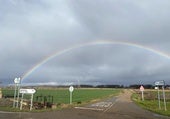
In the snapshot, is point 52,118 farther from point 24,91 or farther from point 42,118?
point 24,91

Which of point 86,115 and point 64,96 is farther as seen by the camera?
point 64,96

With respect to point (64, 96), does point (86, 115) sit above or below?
below

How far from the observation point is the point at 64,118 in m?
19.4

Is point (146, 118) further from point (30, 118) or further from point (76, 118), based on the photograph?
point (30, 118)

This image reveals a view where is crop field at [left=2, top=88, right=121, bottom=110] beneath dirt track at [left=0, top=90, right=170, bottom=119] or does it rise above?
above

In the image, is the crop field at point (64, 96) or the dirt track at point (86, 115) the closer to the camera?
the dirt track at point (86, 115)

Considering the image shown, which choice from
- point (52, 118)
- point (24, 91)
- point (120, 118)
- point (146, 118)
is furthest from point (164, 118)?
point (24, 91)

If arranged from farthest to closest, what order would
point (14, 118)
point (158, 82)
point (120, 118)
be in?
point (158, 82), point (120, 118), point (14, 118)

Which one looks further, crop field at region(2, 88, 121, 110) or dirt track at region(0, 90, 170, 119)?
crop field at region(2, 88, 121, 110)

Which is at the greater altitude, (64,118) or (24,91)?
(24,91)

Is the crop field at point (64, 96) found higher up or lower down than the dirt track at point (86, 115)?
higher up

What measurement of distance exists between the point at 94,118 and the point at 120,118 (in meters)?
1.93

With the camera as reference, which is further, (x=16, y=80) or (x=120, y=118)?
(x=16, y=80)

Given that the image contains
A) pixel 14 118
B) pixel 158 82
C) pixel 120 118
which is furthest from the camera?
pixel 158 82
